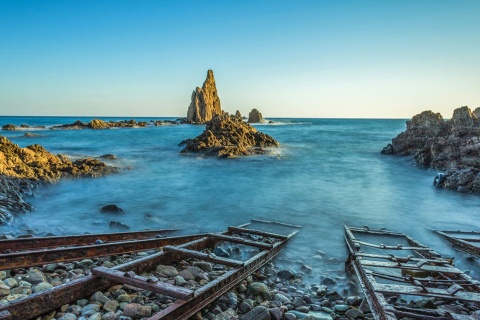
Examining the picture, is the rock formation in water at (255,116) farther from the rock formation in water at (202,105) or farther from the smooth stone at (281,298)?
the smooth stone at (281,298)

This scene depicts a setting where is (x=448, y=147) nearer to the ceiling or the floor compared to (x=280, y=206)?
nearer to the ceiling

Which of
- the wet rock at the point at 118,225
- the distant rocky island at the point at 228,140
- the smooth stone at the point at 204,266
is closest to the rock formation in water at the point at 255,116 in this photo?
the distant rocky island at the point at 228,140

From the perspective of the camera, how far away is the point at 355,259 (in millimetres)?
4723

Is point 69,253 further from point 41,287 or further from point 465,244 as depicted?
point 465,244

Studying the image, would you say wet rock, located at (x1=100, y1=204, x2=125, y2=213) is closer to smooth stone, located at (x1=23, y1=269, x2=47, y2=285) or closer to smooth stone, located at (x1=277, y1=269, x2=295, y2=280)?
smooth stone, located at (x1=23, y1=269, x2=47, y2=285)

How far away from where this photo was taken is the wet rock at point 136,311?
2982 millimetres

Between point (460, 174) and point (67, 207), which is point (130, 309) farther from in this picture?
point (460, 174)

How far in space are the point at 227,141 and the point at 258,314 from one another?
2123cm

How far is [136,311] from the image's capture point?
118 inches

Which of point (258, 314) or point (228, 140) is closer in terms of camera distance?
point (258, 314)

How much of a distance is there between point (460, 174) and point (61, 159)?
17948 mm

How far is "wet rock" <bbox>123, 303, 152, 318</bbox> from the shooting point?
2.98 metres

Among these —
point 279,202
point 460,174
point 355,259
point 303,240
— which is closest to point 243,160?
point 279,202

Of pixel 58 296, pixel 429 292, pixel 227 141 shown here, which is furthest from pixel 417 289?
pixel 227 141
